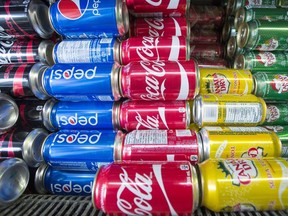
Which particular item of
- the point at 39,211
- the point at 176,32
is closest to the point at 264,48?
the point at 176,32

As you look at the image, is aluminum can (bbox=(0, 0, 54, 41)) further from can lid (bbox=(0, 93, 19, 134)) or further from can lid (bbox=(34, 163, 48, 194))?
can lid (bbox=(34, 163, 48, 194))

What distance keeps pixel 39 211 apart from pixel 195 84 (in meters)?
0.76

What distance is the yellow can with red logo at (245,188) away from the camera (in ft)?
2.26

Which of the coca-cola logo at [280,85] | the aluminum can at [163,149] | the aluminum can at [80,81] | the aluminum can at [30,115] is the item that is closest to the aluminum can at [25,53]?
the aluminum can at [80,81]

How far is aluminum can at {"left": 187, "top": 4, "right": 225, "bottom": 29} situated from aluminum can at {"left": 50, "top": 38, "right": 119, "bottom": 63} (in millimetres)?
677

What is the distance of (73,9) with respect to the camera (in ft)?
3.10

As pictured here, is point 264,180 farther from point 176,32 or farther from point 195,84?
point 176,32

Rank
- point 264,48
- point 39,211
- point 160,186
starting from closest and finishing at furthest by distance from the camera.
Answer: point 160,186, point 39,211, point 264,48

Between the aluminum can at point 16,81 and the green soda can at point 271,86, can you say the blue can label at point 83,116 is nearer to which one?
the aluminum can at point 16,81

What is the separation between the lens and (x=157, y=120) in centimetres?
96

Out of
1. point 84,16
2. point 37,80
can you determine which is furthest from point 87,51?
point 37,80

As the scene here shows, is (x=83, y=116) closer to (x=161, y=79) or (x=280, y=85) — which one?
(x=161, y=79)

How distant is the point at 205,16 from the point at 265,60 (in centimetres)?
51

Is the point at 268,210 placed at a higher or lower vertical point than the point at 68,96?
lower
